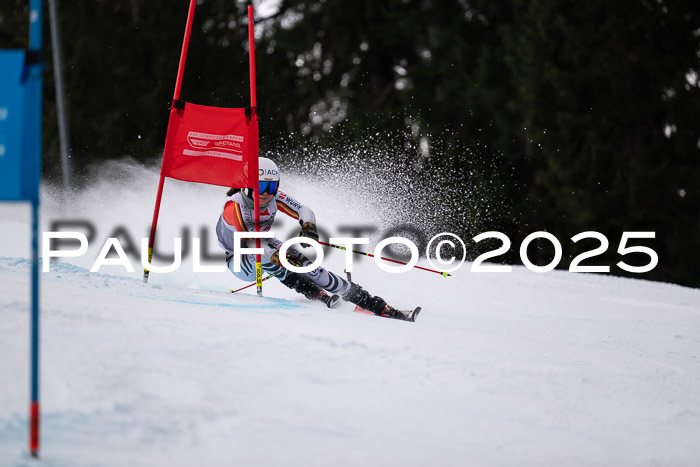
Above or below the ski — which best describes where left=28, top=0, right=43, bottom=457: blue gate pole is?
above

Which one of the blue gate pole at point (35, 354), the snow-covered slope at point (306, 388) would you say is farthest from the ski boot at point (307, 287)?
the blue gate pole at point (35, 354)

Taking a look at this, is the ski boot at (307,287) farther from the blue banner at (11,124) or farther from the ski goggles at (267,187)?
the blue banner at (11,124)

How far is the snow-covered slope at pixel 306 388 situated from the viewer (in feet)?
11.3

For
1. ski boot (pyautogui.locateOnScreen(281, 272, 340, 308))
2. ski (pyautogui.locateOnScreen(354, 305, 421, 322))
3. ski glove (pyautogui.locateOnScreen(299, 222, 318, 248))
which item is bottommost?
ski (pyautogui.locateOnScreen(354, 305, 421, 322))

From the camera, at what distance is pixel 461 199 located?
46.1 ft

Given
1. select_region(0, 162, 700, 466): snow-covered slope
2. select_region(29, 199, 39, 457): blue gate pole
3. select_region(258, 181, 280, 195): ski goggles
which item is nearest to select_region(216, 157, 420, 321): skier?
select_region(258, 181, 280, 195): ski goggles

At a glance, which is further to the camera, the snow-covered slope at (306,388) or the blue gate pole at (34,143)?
the snow-covered slope at (306,388)

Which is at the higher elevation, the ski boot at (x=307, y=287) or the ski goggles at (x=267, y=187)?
the ski goggles at (x=267, y=187)

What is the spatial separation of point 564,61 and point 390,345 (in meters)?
10.2

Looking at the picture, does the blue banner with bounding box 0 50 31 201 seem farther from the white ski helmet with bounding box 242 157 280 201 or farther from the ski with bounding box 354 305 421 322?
the ski with bounding box 354 305 421 322

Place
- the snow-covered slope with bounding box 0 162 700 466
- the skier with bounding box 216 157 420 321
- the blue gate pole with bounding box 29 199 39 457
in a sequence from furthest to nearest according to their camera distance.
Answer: the skier with bounding box 216 157 420 321 < the snow-covered slope with bounding box 0 162 700 466 < the blue gate pole with bounding box 29 199 39 457

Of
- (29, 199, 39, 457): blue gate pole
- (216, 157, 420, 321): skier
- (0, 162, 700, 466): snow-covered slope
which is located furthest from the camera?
(216, 157, 420, 321): skier

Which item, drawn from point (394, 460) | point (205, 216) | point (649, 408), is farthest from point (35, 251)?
point (205, 216)

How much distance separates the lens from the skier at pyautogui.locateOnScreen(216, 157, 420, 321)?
276 inches
